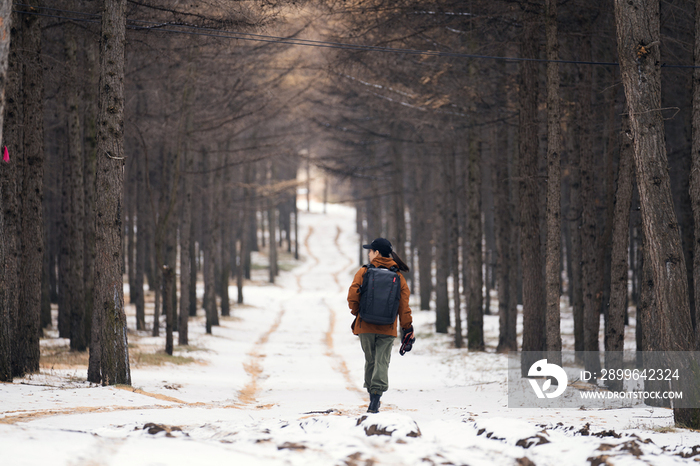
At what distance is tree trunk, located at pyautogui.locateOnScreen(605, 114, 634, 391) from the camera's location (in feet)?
34.4

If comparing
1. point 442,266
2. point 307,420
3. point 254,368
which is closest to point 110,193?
point 307,420

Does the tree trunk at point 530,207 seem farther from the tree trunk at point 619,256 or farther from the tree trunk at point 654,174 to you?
the tree trunk at point 654,174

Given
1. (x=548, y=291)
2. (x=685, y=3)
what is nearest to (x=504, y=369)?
(x=548, y=291)

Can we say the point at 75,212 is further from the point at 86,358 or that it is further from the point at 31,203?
the point at 86,358

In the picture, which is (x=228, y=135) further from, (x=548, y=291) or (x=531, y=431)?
(x=531, y=431)

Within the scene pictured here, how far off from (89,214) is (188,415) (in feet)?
29.1

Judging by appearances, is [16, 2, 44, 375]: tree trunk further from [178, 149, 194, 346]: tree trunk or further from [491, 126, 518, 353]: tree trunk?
[491, 126, 518, 353]: tree trunk

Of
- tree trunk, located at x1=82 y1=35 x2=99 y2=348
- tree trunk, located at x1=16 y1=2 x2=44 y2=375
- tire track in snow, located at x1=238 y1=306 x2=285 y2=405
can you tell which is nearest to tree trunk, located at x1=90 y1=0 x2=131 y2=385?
tree trunk, located at x1=16 y1=2 x2=44 y2=375

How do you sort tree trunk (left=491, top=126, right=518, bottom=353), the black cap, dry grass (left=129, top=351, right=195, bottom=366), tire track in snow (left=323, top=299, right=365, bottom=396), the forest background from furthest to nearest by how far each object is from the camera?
tree trunk (left=491, top=126, right=518, bottom=353)
dry grass (left=129, top=351, right=195, bottom=366)
tire track in snow (left=323, top=299, right=365, bottom=396)
the forest background
the black cap

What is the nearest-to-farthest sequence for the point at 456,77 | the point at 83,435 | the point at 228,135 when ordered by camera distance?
the point at 83,435 → the point at 456,77 → the point at 228,135

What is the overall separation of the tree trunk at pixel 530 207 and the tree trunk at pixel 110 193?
785 centimetres

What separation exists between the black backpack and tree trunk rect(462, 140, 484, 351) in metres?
10.1

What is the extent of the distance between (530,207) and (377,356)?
7.05m

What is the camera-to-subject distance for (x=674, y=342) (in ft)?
22.5
